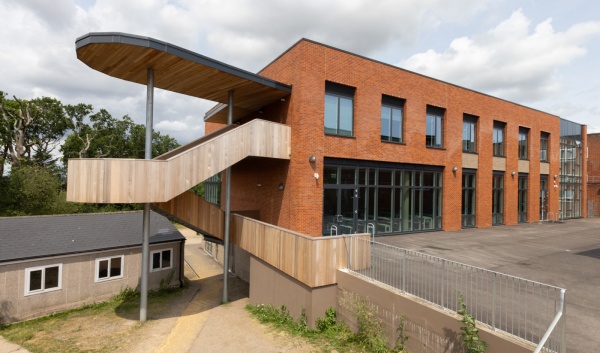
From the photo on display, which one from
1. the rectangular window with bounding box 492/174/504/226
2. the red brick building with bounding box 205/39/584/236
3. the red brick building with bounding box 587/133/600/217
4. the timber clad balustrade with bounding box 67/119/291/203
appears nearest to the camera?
the timber clad balustrade with bounding box 67/119/291/203

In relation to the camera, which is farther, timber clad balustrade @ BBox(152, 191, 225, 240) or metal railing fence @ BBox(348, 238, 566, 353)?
timber clad balustrade @ BBox(152, 191, 225, 240)

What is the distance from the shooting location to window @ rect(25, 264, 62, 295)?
13406mm

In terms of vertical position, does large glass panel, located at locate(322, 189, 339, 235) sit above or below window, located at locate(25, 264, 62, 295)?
above

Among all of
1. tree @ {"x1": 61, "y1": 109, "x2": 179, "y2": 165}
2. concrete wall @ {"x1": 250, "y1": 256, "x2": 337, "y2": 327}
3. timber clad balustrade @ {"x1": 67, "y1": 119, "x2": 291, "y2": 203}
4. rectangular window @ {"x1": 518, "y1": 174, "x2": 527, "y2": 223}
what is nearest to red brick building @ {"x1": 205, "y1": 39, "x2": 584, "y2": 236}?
rectangular window @ {"x1": 518, "y1": 174, "x2": 527, "y2": 223}

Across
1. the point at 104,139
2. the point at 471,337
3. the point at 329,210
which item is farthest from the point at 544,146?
the point at 104,139

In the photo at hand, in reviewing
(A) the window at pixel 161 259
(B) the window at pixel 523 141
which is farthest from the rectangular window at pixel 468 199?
(A) the window at pixel 161 259

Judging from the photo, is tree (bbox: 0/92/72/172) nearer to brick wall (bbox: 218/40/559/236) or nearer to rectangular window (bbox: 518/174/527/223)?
brick wall (bbox: 218/40/559/236)

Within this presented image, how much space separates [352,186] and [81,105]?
4318 centimetres

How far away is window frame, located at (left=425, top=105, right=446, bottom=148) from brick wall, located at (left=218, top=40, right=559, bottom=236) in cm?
28

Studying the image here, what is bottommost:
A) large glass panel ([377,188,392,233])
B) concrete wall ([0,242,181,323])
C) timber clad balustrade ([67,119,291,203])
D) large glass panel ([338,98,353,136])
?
concrete wall ([0,242,181,323])

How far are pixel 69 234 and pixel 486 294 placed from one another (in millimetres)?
17959

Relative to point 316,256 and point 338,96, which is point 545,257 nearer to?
point 316,256

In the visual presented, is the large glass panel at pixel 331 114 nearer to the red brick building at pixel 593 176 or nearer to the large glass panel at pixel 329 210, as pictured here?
the large glass panel at pixel 329 210

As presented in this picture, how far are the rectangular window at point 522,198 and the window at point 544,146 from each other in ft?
→ 11.4
